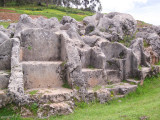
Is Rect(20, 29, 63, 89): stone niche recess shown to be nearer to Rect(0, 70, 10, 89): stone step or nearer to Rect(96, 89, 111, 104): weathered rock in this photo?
Rect(0, 70, 10, 89): stone step

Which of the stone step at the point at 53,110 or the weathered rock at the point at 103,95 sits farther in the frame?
the weathered rock at the point at 103,95

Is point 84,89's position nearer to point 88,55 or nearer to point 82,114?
point 82,114

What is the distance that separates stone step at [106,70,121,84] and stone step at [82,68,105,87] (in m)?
0.98

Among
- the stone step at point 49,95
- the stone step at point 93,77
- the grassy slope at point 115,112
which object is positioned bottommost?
the grassy slope at point 115,112

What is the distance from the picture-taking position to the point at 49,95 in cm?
846

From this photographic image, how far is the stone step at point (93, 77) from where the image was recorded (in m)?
10.8

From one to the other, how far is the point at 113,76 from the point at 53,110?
19.0 ft

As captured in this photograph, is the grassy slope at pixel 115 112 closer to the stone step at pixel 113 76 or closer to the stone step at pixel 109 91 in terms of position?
the stone step at pixel 109 91

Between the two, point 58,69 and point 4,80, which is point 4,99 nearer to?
point 4,80

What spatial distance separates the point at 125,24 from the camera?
69.9ft

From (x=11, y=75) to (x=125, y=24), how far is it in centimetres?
1552

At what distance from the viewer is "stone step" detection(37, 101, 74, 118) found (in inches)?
315

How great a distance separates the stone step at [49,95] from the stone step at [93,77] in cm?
169

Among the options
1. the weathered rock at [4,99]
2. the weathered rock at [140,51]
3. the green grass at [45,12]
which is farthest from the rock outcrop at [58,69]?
the green grass at [45,12]
